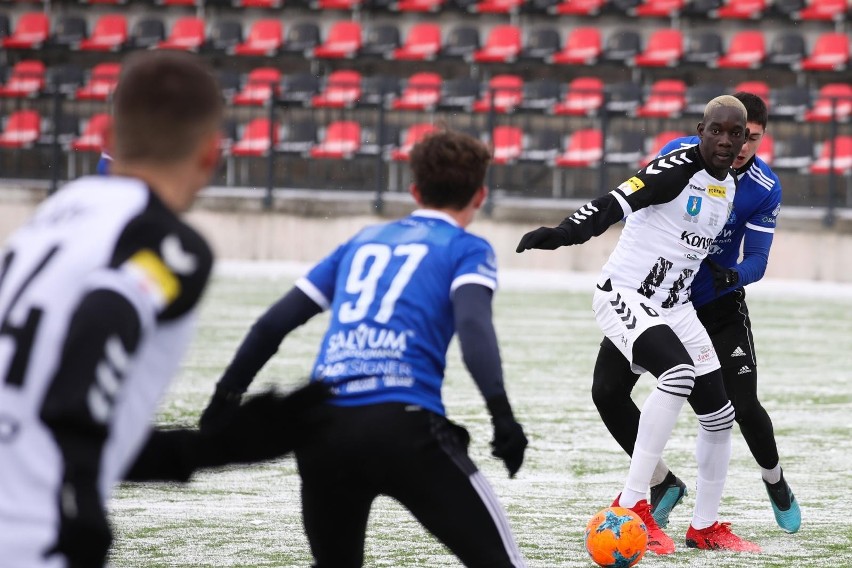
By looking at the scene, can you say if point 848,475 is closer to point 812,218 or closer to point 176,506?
point 176,506

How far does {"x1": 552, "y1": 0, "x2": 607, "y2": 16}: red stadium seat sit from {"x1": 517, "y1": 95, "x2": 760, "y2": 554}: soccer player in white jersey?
668 inches

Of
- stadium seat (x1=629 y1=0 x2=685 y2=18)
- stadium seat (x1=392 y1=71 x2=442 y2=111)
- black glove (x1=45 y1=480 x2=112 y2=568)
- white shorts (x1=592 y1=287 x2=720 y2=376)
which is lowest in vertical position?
Answer: white shorts (x1=592 y1=287 x2=720 y2=376)

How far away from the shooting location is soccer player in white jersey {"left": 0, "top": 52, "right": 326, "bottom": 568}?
245 cm

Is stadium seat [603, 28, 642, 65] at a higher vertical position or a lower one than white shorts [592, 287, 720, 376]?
higher

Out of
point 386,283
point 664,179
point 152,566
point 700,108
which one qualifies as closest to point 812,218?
point 700,108

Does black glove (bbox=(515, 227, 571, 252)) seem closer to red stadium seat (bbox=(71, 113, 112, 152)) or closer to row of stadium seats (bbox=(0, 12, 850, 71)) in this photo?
red stadium seat (bbox=(71, 113, 112, 152))

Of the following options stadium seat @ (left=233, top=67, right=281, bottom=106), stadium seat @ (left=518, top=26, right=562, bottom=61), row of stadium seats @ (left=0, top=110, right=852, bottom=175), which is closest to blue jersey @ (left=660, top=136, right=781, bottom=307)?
row of stadium seats @ (left=0, top=110, right=852, bottom=175)

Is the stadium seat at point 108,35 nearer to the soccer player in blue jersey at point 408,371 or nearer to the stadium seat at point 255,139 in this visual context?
the stadium seat at point 255,139

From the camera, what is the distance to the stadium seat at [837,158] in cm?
1872

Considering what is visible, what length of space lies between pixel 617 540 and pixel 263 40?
18.8 m

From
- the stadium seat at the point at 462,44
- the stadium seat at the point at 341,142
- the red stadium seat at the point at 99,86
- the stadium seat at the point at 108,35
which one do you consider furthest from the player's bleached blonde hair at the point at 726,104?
the stadium seat at the point at 108,35

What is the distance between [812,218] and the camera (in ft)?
58.9

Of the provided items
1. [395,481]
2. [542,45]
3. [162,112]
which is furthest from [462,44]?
[162,112]

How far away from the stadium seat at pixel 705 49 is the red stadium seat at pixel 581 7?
1.55m
